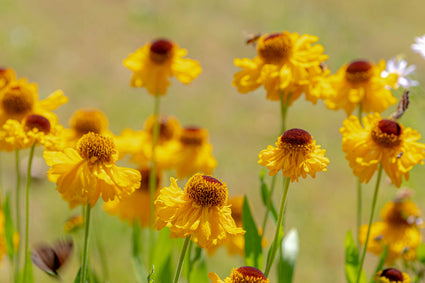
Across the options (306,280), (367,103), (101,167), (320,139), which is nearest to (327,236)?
(306,280)

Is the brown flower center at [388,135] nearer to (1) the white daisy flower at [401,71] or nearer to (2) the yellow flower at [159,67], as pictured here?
(1) the white daisy flower at [401,71]

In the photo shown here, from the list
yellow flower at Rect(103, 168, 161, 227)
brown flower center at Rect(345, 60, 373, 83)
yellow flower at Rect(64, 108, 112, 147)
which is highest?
brown flower center at Rect(345, 60, 373, 83)

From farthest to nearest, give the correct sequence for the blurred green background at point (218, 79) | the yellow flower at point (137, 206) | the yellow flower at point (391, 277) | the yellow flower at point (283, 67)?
the blurred green background at point (218, 79) < the yellow flower at point (137, 206) < the yellow flower at point (283, 67) < the yellow flower at point (391, 277)

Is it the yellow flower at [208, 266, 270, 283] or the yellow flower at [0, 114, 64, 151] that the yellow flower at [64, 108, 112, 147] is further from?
the yellow flower at [208, 266, 270, 283]

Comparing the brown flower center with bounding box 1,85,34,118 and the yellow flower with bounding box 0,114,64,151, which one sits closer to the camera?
the yellow flower with bounding box 0,114,64,151

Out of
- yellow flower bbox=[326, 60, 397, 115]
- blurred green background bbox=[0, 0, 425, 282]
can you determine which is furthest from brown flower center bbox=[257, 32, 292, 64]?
blurred green background bbox=[0, 0, 425, 282]

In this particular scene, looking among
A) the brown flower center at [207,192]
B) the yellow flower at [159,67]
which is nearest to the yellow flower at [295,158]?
the brown flower center at [207,192]
